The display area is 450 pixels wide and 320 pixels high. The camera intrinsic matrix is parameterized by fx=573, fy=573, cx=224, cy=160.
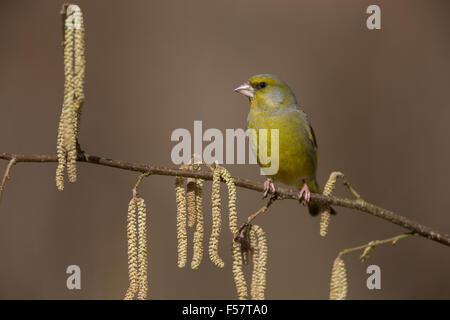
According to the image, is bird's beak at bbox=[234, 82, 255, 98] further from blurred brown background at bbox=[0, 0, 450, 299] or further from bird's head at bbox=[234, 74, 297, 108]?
blurred brown background at bbox=[0, 0, 450, 299]

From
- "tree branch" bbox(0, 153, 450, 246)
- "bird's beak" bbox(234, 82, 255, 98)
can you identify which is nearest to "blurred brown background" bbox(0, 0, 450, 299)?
"bird's beak" bbox(234, 82, 255, 98)

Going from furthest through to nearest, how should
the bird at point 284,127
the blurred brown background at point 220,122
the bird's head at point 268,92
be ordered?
the blurred brown background at point 220,122
the bird's head at point 268,92
the bird at point 284,127

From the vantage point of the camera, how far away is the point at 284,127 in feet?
13.6

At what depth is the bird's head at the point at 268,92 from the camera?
4305mm

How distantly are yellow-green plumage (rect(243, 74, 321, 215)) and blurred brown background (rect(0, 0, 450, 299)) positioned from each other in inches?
59.0

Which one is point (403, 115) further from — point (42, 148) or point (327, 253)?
point (42, 148)

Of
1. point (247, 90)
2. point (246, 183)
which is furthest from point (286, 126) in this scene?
point (246, 183)

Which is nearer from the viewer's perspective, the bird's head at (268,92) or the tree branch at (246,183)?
the tree branch at (246,183)

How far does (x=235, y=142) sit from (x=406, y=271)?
239 cm

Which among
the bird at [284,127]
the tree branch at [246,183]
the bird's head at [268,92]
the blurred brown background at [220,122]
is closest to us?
the tree branch at [246,183]

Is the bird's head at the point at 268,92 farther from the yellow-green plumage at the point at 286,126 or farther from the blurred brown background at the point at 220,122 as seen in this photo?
the blurred brown background at the point at 220,122

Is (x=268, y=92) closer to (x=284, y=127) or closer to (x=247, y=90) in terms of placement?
(x=247, y=90)

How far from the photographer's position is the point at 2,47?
20.7 ft

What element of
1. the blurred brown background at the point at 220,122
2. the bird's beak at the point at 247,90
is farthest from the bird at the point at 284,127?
the blurred brown background at the point at 220,122
